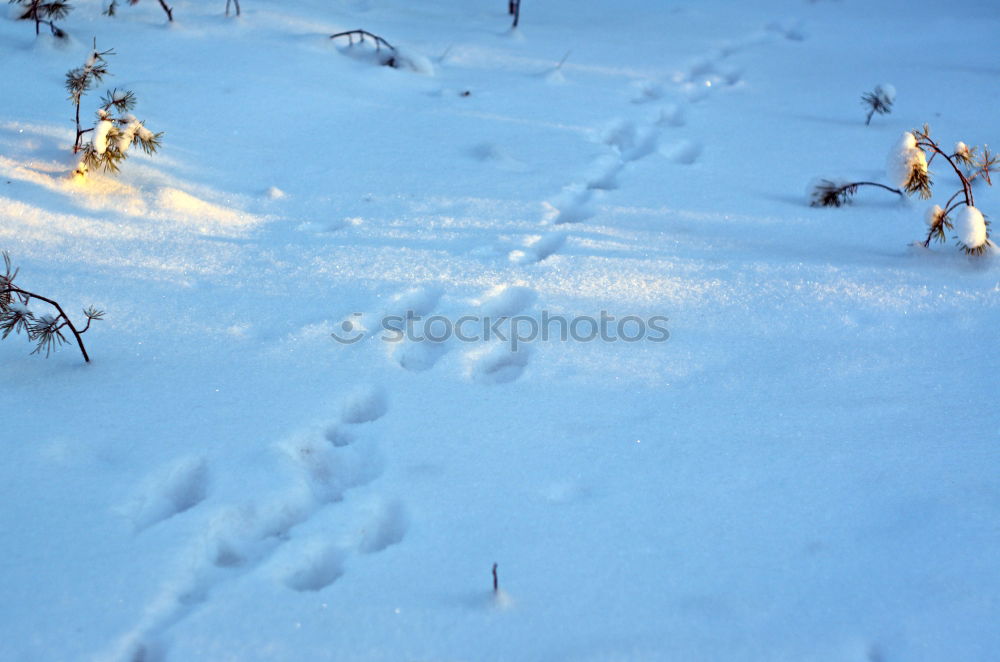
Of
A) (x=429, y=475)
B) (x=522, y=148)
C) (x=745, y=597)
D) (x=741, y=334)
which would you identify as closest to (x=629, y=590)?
(x=745, y=597)

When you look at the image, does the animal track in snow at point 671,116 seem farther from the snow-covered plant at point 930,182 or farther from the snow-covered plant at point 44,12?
the snow-covered plant at point 44,12

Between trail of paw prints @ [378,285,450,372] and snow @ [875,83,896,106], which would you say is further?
snow @ [875,83,896,106]

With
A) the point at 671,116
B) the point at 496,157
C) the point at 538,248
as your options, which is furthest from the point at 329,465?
the point at 671,116

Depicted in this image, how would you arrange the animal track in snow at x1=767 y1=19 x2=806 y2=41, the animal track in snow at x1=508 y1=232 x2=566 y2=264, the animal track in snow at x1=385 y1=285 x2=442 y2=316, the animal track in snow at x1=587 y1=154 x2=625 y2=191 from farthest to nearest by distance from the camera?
the animal track in snow at x1=767 y1=19 x2=806 y2=41 → the animal track in snow at x1=587 y1=154 x2=625 y2=191 → the animal track in snow at x1=508 y1=232 x2=566 y2=264 → the animal track in snow at x1=385 y1=285 x2=442 y2=316

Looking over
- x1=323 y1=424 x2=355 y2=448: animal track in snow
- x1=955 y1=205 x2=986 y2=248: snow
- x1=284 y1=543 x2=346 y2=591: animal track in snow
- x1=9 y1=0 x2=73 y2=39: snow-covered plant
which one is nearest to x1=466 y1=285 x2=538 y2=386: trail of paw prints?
x1=323 y1=424 x2=355 y2=448: animal track in snow

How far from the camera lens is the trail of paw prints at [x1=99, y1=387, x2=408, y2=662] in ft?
5.37

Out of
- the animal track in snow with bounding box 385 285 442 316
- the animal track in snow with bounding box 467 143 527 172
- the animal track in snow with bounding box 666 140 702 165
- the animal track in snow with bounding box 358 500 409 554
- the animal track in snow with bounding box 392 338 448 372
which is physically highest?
the animal track in snow with bounding box 666 140 702 165

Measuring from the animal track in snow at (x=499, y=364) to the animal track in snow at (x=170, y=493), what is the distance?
32.0 inches

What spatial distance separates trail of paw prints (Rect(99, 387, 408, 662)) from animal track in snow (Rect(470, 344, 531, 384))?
422 millimetres

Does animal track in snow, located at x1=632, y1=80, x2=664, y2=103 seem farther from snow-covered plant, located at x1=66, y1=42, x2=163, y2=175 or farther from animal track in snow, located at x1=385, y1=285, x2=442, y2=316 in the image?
snow-covered plant, located at x1=66, y1=42, x2=163, y2=175

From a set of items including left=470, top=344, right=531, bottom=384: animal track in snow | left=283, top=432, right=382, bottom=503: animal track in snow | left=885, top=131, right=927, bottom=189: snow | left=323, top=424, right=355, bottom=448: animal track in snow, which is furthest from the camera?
left=885, top=131, right=927, bottom=189: snow

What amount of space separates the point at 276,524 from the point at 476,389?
2.24ft

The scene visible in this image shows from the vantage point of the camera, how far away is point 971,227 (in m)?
2.64

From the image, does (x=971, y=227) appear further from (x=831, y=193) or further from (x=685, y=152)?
(x=685, y=152)
